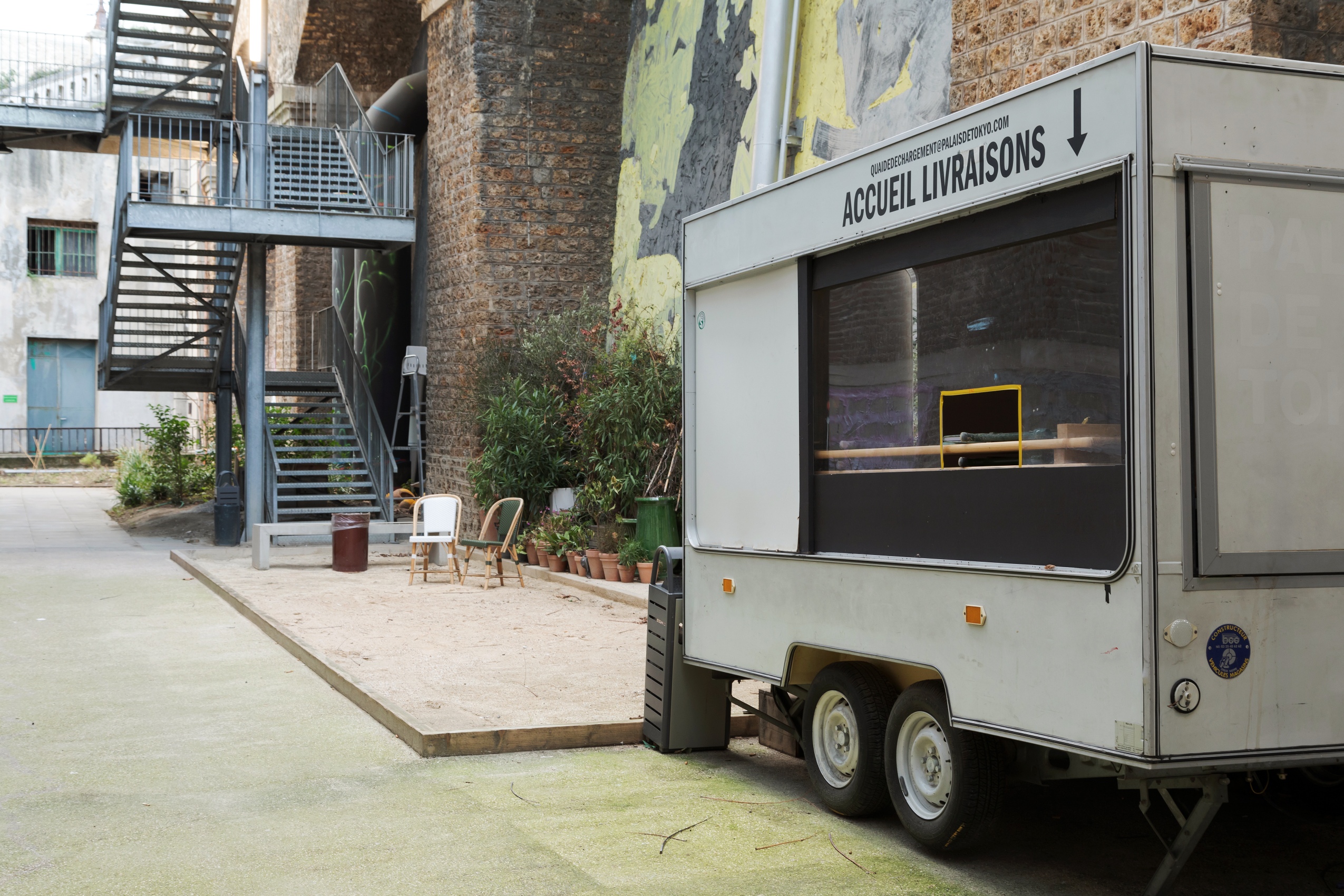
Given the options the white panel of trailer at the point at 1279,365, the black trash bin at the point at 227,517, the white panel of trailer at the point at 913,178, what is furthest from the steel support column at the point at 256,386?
the white panel of trailer at the point at 1279,365

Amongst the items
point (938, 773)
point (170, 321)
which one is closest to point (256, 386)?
point (170, 321)

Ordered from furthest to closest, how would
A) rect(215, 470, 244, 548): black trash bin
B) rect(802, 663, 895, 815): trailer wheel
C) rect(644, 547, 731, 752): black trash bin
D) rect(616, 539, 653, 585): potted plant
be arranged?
1. rect(215, 470, 244, 548): black trash bin
2. rect(616, 539, 653, 585): potted plant
3. rect(644, 547, 731, 752): black trash bin
4. rect(802, 663, 895, 815): trailer wheel

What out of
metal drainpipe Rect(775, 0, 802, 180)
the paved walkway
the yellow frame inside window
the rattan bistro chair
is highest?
metal drainpipe Rect(775, 0, 802, 180)

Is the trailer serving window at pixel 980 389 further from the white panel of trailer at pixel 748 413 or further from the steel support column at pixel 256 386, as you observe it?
the steel support column at pixel 256 386

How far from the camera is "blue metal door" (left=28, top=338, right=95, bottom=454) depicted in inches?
1475

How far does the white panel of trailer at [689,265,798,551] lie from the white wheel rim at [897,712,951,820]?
95cm

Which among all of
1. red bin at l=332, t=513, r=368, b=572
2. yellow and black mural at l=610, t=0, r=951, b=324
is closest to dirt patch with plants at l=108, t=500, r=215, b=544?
red bin at l=332, t=513, r=368, b=572

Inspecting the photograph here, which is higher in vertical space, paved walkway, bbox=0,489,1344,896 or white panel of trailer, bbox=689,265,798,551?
white panel of trailer, bbox=689,265,798,551

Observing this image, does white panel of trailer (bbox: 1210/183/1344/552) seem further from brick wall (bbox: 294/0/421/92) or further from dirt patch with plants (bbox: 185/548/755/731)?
brick wall (bbox: 294/0/421/92)

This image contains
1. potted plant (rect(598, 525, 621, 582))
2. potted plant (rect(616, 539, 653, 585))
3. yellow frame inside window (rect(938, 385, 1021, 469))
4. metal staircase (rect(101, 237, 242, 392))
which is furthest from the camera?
metal staircase (rect(101, 237, 242, 392))

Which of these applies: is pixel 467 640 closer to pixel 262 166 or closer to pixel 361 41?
pixel 262 166

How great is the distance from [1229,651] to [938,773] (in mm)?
1255

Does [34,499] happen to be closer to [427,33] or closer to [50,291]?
[50,291]

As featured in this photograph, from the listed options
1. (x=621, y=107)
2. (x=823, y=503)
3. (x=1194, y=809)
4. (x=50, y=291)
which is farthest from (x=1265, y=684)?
(x=50, y=291)
